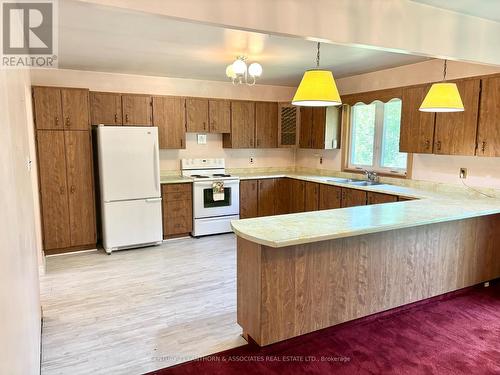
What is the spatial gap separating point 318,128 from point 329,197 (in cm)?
124

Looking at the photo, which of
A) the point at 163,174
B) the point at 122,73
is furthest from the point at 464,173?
the point at 122,73

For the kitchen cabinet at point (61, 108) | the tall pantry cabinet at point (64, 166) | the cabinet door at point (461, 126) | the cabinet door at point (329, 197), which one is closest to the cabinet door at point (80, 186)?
the tall pantry cabinet at point (64, 166)

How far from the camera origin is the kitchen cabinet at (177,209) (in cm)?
512

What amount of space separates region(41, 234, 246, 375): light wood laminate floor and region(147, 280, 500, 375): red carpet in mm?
232

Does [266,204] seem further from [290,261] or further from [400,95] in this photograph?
[290,261]

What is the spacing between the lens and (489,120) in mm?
3449

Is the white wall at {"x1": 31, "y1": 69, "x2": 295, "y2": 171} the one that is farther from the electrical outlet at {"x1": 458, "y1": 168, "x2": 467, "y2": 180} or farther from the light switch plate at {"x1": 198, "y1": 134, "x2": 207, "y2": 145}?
the electrical outlet at {"x1": 458, "y1": 168, "x2": 467, "y2": 180}

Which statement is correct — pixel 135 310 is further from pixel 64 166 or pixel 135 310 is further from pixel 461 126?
pixel 461 126

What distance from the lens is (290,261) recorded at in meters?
2.48

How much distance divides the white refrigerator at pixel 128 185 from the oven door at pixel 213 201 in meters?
0.61

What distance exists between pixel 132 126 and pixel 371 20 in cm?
347

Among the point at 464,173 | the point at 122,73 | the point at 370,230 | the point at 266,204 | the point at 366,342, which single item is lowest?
the point at 366,342

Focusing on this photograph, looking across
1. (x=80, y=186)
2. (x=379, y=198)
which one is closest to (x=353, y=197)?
Answer: (x=379, y=198)

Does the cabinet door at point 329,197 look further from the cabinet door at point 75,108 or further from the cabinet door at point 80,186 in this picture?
the cabinet door at point 75,108
